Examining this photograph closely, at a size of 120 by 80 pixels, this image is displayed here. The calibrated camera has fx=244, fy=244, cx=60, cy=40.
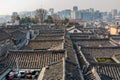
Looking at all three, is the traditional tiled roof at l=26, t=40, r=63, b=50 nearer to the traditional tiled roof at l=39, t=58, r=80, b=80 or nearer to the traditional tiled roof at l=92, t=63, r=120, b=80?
the traditional tiled roof at l=92, t=63, r=120, b=80

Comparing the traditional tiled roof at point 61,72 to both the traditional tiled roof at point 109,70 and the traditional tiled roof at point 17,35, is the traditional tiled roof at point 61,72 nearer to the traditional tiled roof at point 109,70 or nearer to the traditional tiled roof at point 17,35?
the traditional tiled roof at point 109,70

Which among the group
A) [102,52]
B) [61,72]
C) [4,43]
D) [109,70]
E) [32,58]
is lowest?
[102,52]

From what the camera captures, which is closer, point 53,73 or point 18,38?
point 53,73

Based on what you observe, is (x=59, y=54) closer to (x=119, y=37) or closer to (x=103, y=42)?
(x=103, y=42)

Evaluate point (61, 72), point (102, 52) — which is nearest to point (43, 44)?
point (102, 52)

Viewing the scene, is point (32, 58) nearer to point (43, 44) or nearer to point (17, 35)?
point (43, 44)

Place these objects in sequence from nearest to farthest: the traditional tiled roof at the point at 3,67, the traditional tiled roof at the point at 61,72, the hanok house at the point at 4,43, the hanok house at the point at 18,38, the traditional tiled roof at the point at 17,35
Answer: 1. the traditional tiled roof at the point at 61,72
2. the traditional tiled roof at the point at 3,67
3. the hanok house at the point at 4,43
4. the hanok house at the point at 18,38
5. the traditional tiled roof at the point at 17,35

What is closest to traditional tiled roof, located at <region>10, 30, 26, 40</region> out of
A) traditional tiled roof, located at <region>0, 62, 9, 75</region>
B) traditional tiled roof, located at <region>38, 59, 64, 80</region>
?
traditional tiled roof, located at <region>0, 62, 9, 75</region>

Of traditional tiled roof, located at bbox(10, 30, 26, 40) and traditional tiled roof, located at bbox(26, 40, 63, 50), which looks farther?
traditional tiled roof, located at bbox(10, 30, 26, 40)

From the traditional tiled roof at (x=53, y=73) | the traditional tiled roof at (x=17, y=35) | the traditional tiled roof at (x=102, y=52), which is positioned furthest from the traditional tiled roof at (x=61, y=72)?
the traditional tiled roof at (x=17, y=35)

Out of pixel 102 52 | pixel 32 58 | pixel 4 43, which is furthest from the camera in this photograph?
pixel 4 43

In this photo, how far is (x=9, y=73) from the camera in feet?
65.2

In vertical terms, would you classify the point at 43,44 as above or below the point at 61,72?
below

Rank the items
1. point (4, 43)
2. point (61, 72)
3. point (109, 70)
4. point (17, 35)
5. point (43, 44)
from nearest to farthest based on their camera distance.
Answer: point (61, 72) < point (109, 70) < point (4, 43) < point (43, 44) < point (17, 35)
